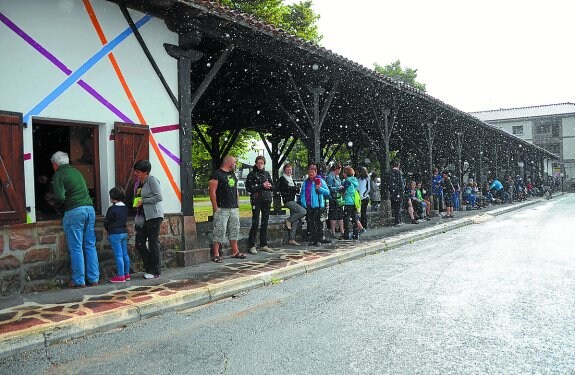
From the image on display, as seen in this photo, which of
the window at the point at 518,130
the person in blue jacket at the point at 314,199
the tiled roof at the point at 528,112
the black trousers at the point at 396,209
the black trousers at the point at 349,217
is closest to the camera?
the person in blue jacket at the point at 314,199

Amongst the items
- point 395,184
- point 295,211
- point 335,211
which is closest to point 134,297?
point 295,211

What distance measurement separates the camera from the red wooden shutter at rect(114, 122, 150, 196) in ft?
21.3

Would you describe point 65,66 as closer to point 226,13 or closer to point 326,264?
point 226,13

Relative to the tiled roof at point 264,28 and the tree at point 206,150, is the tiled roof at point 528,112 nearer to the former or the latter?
the tree at point 206,150

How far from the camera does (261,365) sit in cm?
334

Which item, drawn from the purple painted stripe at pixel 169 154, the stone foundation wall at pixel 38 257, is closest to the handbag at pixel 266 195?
the purple painted stripe at pixel 169 154

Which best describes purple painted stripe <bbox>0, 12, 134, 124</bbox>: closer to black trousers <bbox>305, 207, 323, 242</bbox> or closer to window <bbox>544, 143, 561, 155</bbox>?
black trousers <bbox>305, 207, 323, 242</bbox>

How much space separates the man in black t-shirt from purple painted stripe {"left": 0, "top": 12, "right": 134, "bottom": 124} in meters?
1.63

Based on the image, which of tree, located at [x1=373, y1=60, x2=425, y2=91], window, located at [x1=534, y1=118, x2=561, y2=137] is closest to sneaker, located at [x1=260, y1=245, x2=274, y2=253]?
tree, located at [x1=373, y1=60, x2=425, y2=91]

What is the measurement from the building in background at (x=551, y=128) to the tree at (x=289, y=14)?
4217 cm

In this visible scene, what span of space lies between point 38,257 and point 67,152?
8.18 feet

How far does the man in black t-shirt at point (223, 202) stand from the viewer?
7316 millimetres

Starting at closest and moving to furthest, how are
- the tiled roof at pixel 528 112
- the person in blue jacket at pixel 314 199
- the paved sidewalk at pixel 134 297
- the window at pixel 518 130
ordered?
the paved sidewalk at pixel 134 297, the person in blue jacket at pixel 314 199, the tiled roof at pixel 528 112, the window at pixel 518 130

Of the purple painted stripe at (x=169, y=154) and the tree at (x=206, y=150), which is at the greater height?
the tree at (x=206, y=150)
